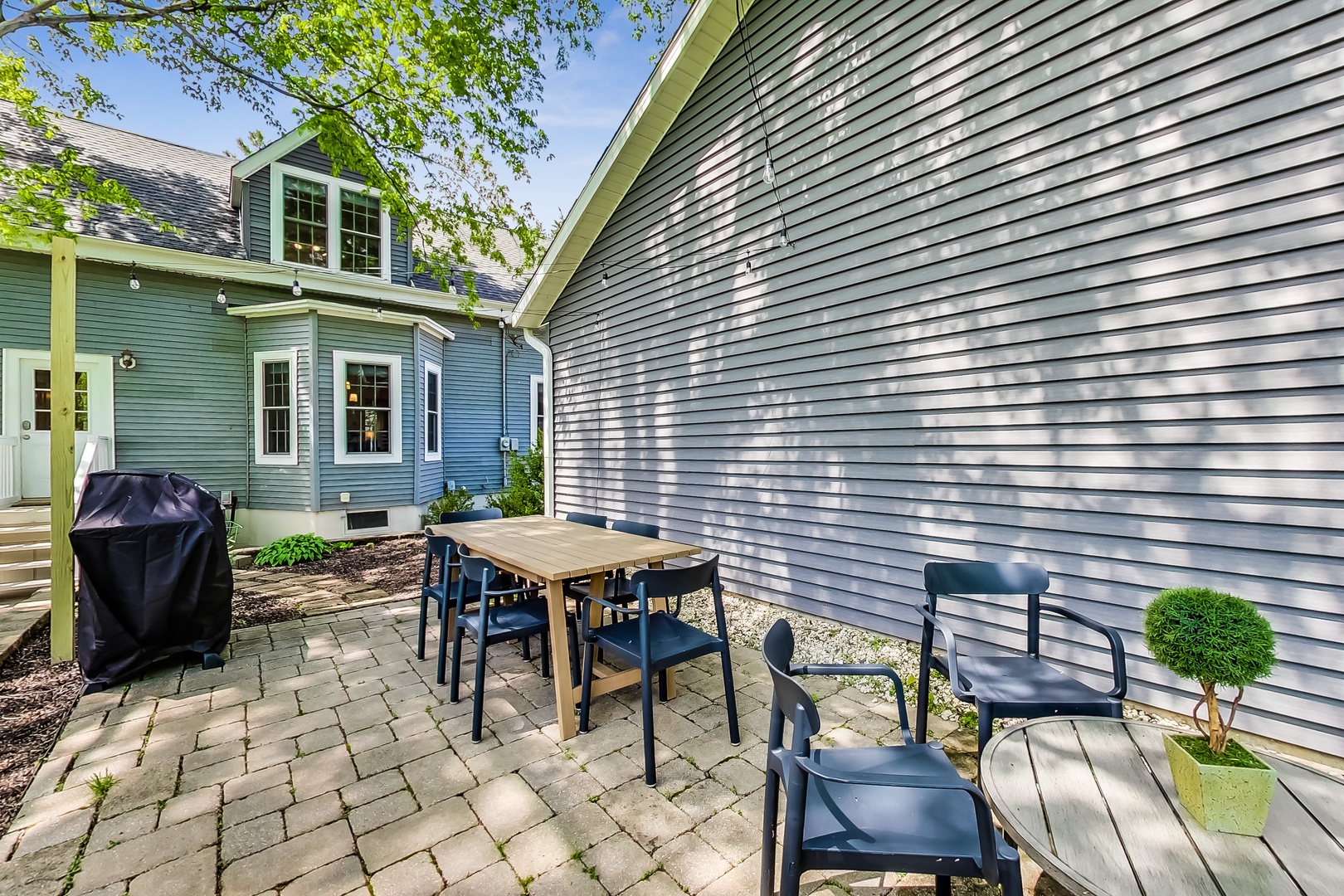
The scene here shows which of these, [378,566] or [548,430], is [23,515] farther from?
[548,430]

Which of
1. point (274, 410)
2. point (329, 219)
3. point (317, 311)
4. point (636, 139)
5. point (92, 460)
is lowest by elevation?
point (92, 460)

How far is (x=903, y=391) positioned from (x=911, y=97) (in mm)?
1913

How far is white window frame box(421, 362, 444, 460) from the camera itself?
9.06 meters

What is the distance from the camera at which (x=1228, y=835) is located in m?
1.15

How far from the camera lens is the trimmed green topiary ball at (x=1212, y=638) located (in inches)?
48.3

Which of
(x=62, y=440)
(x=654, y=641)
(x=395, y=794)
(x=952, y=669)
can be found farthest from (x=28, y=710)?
(x=952, y=669)

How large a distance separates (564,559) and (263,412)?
775 centimetres

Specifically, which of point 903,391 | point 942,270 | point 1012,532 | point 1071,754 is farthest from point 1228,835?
point 942,270

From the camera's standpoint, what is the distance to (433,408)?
31.5ft

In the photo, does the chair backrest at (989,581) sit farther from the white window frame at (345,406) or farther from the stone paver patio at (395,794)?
the white window frame at (345,406)

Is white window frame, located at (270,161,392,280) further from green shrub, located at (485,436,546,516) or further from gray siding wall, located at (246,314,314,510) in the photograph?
green shrub, located at (485,436,546,516)

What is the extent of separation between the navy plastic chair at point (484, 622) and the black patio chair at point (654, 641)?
371 millimetres

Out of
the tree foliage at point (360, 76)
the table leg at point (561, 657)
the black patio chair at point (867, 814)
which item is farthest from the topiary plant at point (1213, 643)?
the tree foliage at point (360, 76)

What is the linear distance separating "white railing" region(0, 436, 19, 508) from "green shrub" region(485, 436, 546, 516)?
578 cm
